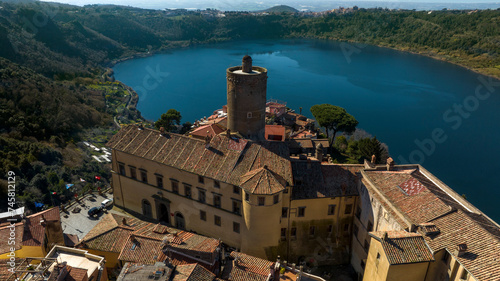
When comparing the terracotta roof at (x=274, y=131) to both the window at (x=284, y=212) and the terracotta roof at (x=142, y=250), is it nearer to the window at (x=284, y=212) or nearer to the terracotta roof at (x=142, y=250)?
the window at (x=284, y=212)

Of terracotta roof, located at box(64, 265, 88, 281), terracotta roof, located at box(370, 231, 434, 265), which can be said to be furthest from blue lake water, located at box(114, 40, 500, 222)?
terracotta roof, located at box(64, 265, 88, 281)

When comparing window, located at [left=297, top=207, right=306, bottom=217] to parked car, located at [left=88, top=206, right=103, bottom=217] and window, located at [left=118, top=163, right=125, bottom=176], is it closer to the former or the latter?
window, located at [left=118, top=163, right=125, bottom=176]

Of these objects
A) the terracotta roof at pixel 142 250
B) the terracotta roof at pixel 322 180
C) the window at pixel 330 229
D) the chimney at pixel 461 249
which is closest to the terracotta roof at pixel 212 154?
the terracotta roof at pixel 322 180

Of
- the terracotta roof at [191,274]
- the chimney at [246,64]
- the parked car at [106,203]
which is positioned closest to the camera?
the terracotta roof at [191,274]

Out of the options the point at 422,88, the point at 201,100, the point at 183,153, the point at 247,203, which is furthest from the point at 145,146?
the point at 422,88

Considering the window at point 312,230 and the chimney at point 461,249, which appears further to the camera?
the window at point 312,230

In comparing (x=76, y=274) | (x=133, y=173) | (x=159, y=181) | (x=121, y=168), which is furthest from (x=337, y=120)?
(x=76, y=274)

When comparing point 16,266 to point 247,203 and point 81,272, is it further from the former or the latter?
point 247,203

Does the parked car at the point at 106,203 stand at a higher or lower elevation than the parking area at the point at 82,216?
higher
